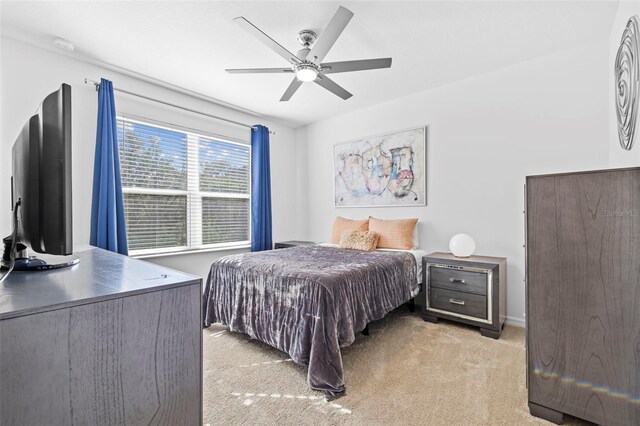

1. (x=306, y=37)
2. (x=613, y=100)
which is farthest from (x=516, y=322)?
(x=306, y=37)

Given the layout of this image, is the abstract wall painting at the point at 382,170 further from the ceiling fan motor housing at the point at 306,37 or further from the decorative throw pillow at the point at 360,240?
the ceiling fan motor housing at the point at 306,37

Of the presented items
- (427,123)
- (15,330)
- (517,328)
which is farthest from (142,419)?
(427,123)

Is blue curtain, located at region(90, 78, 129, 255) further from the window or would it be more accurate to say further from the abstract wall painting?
the abstract wall painting

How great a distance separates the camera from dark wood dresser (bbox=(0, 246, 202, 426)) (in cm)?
62

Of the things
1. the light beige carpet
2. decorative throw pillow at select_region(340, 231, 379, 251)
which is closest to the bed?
the light beige carpet

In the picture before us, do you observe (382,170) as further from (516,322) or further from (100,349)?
(100,349)

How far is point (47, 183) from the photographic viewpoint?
907 mm

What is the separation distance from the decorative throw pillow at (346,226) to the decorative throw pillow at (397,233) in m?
0.27

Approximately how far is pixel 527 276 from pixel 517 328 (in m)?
1.56

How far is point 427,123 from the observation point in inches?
133

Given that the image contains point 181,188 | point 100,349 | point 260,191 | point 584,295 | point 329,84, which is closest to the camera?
point 100,349

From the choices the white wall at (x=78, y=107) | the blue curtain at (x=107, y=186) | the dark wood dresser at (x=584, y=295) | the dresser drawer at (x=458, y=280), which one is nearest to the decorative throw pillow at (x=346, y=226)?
the dresser drawer at (x=458, y=280)

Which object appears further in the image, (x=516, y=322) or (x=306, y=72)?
(x=516, y=322)

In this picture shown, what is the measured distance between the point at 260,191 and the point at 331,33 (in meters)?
2.60
